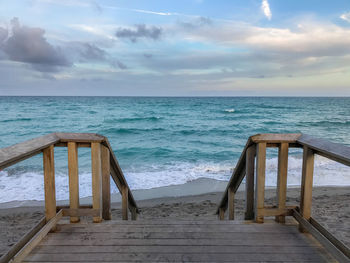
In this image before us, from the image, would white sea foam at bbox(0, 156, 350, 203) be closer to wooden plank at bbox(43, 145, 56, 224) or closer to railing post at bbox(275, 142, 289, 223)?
wooden plank at bbox(43, 145, 56, 224)

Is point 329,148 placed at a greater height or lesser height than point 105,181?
greater

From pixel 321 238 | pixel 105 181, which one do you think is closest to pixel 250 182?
pixel 321 238

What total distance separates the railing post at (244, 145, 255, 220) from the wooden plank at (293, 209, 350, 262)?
46 centimetres

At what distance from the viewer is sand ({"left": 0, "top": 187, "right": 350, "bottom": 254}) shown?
16.0ft

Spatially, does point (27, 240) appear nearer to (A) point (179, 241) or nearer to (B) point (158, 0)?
(A) point (179, 241)

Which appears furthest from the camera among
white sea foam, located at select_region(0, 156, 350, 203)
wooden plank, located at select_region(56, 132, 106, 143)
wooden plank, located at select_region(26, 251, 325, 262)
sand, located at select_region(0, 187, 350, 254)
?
white sea foam, located at select_region(0, 156, 350, 203)

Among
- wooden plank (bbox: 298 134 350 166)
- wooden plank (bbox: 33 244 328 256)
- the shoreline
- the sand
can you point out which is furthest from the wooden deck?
the shoreline

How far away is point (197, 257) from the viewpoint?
6.47 feet

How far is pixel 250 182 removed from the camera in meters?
2.71

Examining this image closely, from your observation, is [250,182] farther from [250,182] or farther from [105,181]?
[105,181]

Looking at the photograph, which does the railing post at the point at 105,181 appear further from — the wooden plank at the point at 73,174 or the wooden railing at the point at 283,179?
the wooden railing at the point at 283,179

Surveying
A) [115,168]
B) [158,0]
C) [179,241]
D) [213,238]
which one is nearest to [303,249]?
[213,238]

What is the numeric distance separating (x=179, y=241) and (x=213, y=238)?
33 centimetres

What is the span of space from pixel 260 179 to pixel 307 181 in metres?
0.45
